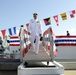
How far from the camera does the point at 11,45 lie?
29203 mm

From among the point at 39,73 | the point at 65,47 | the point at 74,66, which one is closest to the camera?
the point at 39,73

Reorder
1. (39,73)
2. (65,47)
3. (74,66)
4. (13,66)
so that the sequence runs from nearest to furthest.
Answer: (39,73) → (13,66) → (74,66) → (65,47)

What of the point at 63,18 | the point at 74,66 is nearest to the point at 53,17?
the point at 63,18

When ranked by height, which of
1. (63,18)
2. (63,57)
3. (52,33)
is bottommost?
(63,57)

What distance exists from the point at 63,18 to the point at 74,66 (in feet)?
24.9

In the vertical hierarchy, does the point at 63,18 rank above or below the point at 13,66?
above

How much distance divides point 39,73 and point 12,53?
22851 millimetres

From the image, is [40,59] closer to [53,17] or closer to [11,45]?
[53,17]

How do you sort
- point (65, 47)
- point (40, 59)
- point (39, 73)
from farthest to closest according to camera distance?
point (65, 47)
point (40, 59)
point (39, 73)

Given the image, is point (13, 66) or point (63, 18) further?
point (63, 18)

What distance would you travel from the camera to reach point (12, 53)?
94.8ft

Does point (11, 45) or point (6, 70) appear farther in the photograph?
point (11, 45)

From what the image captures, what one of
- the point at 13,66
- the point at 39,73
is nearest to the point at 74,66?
the point at 13,66

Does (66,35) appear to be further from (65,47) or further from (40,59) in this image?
(40,59)
